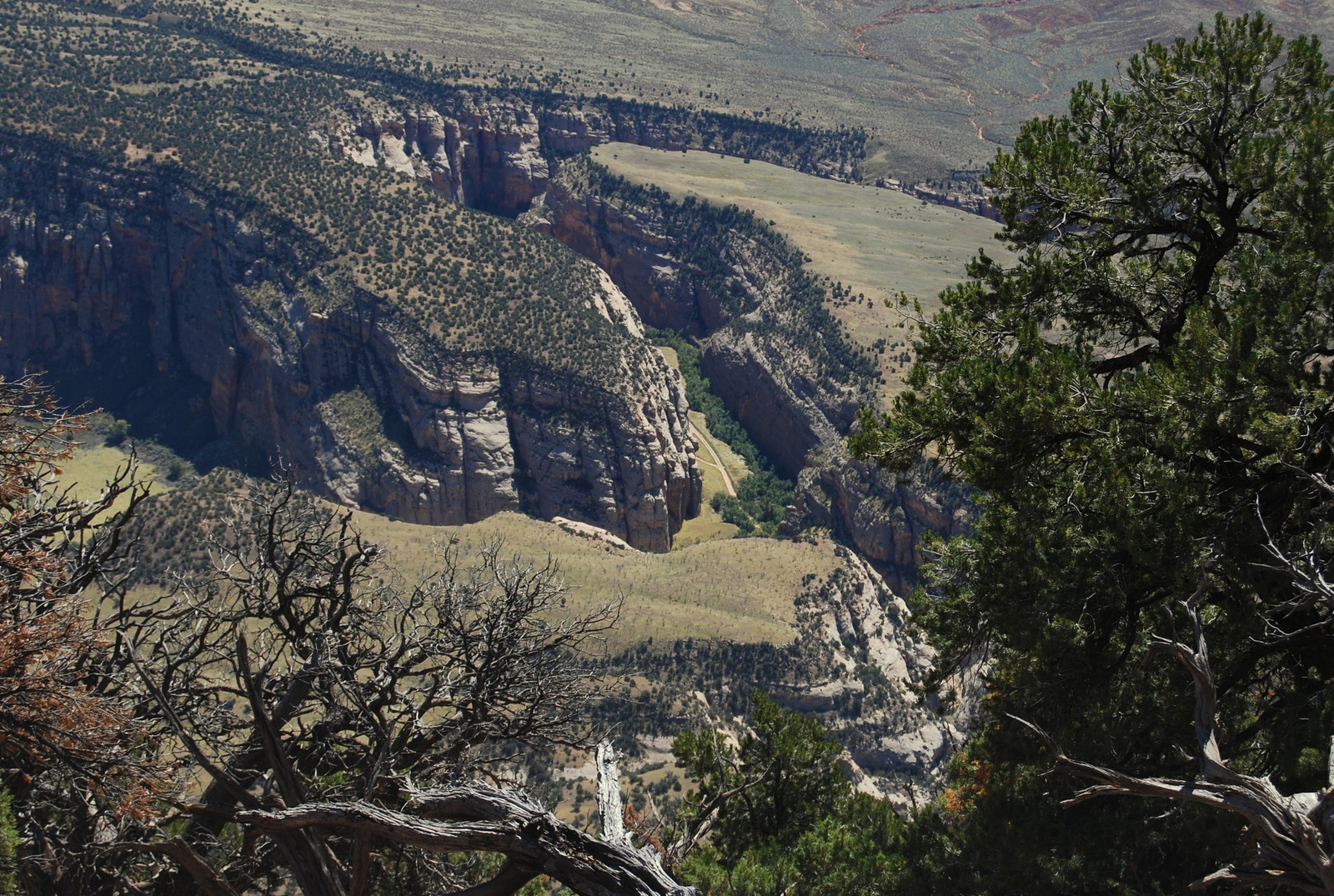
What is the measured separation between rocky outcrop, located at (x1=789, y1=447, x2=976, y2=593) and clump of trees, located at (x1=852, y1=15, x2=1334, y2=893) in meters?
47.4

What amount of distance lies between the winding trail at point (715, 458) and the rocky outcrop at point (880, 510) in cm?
681

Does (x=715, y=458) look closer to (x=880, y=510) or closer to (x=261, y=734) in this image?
(x=880, y=510)

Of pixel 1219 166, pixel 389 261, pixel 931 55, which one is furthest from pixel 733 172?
pixel 1219 166

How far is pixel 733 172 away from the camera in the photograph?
123 metres

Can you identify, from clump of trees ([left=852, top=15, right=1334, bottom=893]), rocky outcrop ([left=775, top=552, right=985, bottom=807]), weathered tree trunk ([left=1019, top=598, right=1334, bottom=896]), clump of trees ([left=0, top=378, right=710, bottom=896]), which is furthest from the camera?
rocky outcrop ([left=775, top=552, right=985, bottom=807])

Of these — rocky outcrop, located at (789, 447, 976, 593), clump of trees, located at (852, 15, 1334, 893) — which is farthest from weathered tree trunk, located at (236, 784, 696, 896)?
rocky outcrop, located at (789, 447, 976, 593)

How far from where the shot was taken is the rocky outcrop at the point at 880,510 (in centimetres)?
6412

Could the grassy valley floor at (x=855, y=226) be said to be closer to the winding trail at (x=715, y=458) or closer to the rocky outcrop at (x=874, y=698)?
the winding trail at (x=715, y=458)

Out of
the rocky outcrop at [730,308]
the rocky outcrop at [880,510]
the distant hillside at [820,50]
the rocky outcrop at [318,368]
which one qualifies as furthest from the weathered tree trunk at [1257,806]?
the distant hillside at [820,50]

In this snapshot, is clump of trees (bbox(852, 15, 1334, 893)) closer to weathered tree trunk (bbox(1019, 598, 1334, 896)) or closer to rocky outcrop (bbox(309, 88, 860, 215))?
weathered tree trunk (bbox(1019, 598, 1334, 896))

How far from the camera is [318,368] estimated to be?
7362 cm

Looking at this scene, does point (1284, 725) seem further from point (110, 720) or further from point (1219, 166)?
point (110, 720)

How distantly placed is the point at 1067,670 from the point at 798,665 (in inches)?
1502

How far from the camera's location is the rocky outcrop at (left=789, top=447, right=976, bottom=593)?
64.1 meters
